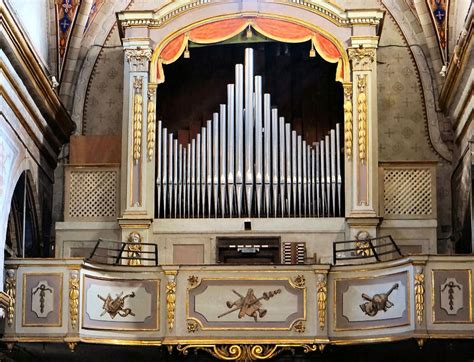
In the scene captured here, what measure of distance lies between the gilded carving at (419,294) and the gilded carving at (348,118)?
3494mm

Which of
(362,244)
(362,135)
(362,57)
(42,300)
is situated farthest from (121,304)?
(362,57)

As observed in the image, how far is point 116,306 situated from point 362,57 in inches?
271

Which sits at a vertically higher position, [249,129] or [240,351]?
[249,129]

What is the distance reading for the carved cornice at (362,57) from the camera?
25562 millimetres

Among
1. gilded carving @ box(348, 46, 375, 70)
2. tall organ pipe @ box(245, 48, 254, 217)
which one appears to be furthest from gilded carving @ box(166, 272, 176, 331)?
gilded carving @ box(348, 46, 375, 70)

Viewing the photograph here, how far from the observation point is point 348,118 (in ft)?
83.5

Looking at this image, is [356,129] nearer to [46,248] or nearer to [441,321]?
[441,321]

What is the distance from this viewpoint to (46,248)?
26.6m

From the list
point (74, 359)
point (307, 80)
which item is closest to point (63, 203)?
point (74, 359)

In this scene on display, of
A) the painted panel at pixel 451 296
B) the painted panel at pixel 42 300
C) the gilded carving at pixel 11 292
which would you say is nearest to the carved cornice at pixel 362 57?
the painted panel at pixel 451 296

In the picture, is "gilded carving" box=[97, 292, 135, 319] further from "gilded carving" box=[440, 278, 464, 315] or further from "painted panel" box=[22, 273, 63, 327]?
"gilded carving" box=[440, 278, 464, 315]

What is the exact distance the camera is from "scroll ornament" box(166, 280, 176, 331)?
23.3 meters

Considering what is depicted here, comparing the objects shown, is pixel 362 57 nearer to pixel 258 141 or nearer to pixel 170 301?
pixel 258 141

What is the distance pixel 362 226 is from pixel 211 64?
5.04m
